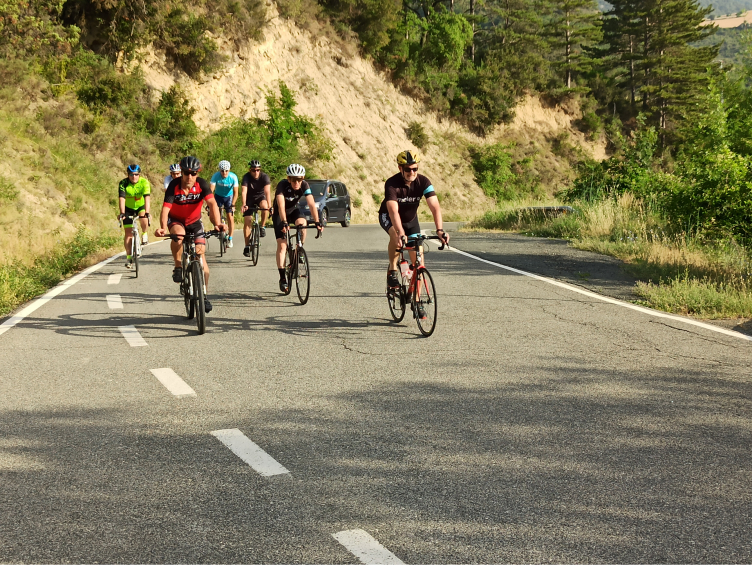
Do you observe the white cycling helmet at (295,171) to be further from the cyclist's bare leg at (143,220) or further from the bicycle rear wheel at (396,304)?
the cyclist's bare leg at (143,220)

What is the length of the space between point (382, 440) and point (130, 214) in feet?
34.7

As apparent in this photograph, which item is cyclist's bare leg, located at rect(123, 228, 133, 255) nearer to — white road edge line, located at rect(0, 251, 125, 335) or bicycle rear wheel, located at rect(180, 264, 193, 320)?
white road edge line, located at rect(0, 251, 125, 335)

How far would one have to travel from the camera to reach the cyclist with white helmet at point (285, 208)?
11.3 m

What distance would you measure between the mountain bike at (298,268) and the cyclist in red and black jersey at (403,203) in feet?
5.66

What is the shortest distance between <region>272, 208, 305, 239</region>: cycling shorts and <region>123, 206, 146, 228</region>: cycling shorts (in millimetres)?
3765

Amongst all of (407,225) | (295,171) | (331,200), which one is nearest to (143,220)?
(295,171)

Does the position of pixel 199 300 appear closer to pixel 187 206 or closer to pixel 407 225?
pixel 187 206

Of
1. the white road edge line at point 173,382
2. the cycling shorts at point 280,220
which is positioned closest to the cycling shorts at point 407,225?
the cycling shorts at point 280,220

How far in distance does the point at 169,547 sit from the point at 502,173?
5801 centimetres

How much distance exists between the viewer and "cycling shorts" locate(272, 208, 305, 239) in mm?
11391

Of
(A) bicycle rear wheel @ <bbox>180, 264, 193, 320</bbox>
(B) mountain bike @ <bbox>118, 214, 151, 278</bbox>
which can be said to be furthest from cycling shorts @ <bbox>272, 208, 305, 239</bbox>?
(B) mountain bike @ <bbox>118, 214, 151, 278</bbox>

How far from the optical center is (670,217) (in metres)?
16.2

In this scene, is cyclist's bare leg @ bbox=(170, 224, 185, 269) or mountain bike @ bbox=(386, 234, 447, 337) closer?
mountain bike @ bbox=(386, 234, 447, 337)

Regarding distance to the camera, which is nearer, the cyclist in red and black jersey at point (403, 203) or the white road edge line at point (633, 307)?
the white road edge line at point (633, 307)
